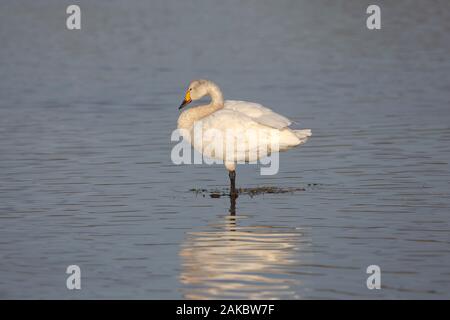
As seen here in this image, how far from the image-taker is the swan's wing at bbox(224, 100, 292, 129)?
1209 centimetres

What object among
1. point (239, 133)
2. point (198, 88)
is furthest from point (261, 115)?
point (198, 88)

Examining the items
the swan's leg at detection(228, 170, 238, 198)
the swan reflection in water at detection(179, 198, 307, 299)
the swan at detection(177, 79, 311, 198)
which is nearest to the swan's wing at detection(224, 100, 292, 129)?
the swan at detection(177, 79, 311, 198)

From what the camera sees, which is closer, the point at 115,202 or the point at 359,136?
the point at 115,202

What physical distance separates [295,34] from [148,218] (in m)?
18.2

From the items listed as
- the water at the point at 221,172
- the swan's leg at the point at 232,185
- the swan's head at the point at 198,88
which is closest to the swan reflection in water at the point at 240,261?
the water at the point at 221,172

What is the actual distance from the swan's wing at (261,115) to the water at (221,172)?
Answer: 807 millimetres

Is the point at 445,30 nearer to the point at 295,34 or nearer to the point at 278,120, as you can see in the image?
the point at 295,34

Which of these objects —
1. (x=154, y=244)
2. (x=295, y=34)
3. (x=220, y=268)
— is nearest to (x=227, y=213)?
(x=154, y=244)

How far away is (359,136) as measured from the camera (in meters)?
15.5

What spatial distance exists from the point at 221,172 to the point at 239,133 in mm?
1854

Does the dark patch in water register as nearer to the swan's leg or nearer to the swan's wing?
the swan's leg

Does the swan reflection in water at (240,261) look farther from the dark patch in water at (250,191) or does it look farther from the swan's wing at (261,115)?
the swan's wing at (261,115)

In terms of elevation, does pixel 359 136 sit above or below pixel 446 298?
above
